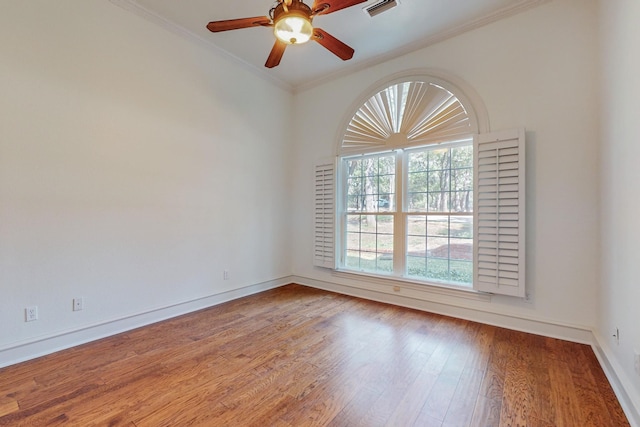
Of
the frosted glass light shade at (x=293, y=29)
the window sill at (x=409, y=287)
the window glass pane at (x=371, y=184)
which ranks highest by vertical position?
the frosted glass light shade at (x=293, y=29)

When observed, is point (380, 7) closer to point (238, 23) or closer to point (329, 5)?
point (329, 5)

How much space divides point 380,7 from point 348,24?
40cm

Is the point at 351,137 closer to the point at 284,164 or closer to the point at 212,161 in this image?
the point at 284,164

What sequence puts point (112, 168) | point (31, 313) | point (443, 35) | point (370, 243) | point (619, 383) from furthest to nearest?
point (370, 243), point (443, 35), point (112, 168), point (31, 313), point (619, 383)

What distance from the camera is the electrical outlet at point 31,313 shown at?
2.28m

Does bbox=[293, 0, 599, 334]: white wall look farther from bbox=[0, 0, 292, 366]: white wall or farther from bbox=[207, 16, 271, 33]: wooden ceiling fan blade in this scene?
bbox=[0, 0, 292, 366]: white wall

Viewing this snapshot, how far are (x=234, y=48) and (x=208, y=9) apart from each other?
0.70 meters

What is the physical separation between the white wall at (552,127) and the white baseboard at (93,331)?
9.90 ft

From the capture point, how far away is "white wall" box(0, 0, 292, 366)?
2252mm

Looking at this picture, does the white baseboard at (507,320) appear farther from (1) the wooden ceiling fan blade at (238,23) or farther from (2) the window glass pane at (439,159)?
(1) the wooden ceiling fan blade at (238,23)

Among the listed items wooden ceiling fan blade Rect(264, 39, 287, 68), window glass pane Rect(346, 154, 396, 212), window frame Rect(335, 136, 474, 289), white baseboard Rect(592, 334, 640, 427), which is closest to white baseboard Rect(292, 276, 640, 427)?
white baseboard Rect(592, 334, 640, 427)

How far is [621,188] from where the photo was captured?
192cm

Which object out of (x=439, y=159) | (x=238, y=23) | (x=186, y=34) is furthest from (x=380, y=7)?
(x=186, y=34)

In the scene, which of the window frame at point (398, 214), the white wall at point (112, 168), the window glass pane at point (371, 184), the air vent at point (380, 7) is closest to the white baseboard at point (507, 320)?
the window frame at point (398, 214)
